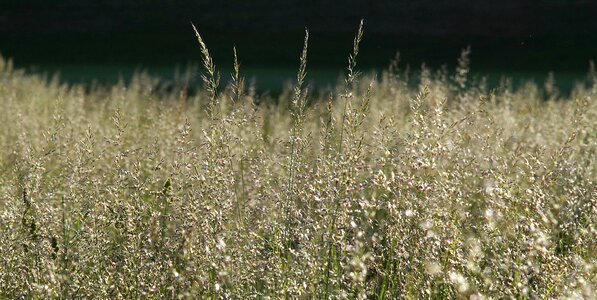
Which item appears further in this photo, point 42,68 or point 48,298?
point 42,68

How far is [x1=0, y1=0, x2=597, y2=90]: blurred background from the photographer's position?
13.2 meters

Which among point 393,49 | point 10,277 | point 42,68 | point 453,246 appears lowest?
point 42,68

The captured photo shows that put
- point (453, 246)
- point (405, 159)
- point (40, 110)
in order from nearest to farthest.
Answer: point (453, 246) < point (405, 159) < point (40, 110)

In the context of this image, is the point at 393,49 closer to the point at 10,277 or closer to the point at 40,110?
the point at 40,110

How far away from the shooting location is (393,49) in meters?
13.8

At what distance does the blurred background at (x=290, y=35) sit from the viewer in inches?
520

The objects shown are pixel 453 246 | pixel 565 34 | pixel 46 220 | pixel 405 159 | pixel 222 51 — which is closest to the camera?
pixel 453 246

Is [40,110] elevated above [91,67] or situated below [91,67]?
above

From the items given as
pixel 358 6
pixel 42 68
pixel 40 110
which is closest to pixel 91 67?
pixel 42 68

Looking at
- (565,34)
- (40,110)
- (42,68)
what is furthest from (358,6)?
(40,110)

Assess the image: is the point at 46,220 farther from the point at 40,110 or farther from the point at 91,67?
the point at 91,67

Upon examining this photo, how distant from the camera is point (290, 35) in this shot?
14562 mm

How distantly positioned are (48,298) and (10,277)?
0.28 meters

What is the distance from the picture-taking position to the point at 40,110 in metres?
6.49
